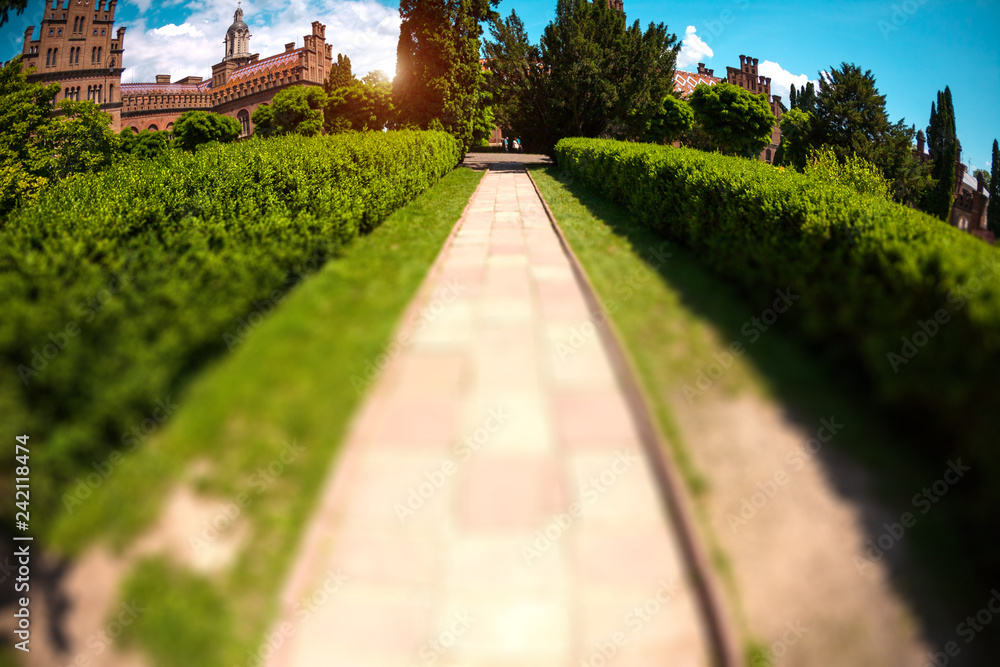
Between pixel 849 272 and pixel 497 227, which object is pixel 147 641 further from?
pixel 497 227

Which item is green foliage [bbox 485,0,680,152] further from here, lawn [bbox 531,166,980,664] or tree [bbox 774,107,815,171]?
tree [bbox 774,107,815,171]

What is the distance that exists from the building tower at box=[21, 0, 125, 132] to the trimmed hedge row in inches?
3722

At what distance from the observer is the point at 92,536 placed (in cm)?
332

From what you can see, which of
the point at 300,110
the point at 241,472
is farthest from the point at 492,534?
the point at 300,110

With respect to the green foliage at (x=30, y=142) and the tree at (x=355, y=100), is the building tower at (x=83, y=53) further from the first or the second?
the green foliage at (x=30, y=142)

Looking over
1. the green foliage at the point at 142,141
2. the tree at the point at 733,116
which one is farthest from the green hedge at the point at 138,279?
the green foliage at the point at 142,141

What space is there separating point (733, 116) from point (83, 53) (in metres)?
94.7

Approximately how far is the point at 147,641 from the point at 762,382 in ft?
17.1

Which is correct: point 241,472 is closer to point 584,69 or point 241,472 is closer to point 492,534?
point 492,534

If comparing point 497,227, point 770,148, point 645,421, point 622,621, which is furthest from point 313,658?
point 770,148

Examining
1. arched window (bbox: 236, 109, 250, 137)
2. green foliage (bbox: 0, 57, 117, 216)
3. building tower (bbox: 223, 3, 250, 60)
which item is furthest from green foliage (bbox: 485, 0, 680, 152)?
building tower (bbox: 223, 3, 250, 60)

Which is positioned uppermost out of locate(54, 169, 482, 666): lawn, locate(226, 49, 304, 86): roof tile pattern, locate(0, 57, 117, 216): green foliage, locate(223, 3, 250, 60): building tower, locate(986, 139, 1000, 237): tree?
locate(223, 3, 250, 60): building tower

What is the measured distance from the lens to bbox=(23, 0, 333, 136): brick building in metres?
68.8

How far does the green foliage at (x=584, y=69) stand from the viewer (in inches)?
1079
